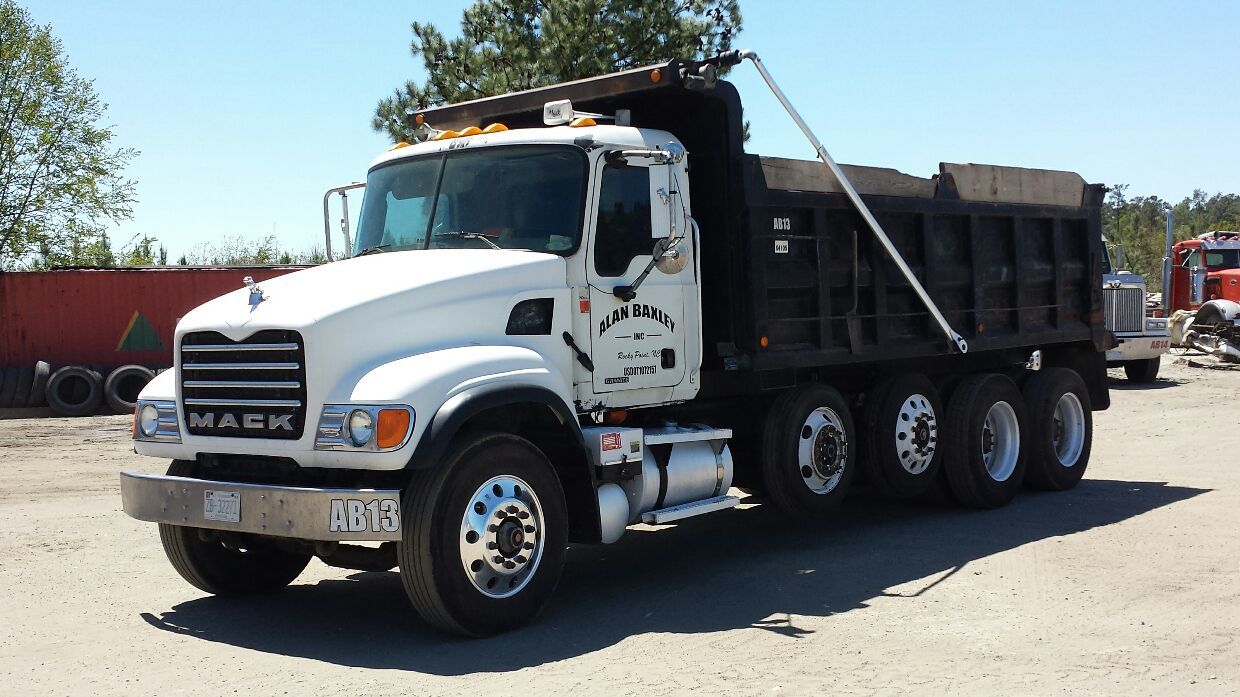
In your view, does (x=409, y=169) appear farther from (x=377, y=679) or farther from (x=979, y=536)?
(x=979, y=536)

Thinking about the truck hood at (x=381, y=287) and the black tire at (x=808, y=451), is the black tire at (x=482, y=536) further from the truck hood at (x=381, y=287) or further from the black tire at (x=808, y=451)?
the black tire at (x=808, y=451)

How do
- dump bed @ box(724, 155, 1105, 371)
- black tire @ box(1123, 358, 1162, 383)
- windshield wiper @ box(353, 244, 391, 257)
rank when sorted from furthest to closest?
black tire @ box(1123, 358, 1162, 383) < dump bed @ box(724, 155, 1105, 371) < windshield wiper @ box(353, 244, 391, 257)

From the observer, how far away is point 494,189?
25.7 feet

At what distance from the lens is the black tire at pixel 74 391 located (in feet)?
73.7

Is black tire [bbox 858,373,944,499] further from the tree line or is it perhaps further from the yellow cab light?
the tree line

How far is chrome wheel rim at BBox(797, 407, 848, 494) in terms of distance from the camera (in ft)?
30.4

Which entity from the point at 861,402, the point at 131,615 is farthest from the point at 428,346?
the point at 861,402

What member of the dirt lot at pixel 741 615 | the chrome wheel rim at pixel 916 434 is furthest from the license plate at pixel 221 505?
the chrome wheel rim at pixel 916 434

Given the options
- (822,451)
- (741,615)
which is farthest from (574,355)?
(822,451)

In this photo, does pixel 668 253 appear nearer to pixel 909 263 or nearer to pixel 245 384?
pixel 245 384

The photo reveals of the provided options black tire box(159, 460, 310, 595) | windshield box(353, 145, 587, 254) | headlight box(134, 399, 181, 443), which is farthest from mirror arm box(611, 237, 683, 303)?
headlight box(134, 399, 181, 443)

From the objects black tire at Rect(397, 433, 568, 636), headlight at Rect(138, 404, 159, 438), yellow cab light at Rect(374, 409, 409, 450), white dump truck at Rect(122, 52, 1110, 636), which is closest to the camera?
yellow cab light at Rect(374, 409, 409, 450)

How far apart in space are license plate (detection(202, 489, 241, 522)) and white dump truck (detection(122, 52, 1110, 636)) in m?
0.02

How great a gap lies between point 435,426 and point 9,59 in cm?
3329
